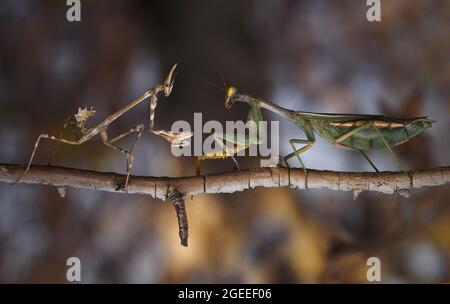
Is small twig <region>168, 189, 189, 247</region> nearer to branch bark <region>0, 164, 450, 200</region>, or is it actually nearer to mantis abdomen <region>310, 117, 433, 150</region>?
branch bark <region>0, 164, 450, 200</region>

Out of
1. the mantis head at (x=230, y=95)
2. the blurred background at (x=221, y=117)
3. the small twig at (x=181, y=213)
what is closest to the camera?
the small twig at (x=181, y=213)

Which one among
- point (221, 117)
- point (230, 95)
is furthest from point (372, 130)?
point (221, 117)

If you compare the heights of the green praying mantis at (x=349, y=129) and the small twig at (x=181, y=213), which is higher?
the green praying mantis at (x=349, y=129)

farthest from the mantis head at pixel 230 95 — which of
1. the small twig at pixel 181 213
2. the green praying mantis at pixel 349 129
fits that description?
the small twig at pixel 181 213

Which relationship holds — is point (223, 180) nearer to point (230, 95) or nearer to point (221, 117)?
point (230, 95)

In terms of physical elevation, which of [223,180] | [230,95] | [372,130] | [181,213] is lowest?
[181,213]

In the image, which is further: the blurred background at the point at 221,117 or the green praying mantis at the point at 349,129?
the blurred background at the point at 221,117

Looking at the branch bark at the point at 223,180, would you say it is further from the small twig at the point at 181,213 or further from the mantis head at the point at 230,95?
the mantis head at the point at 230,95
